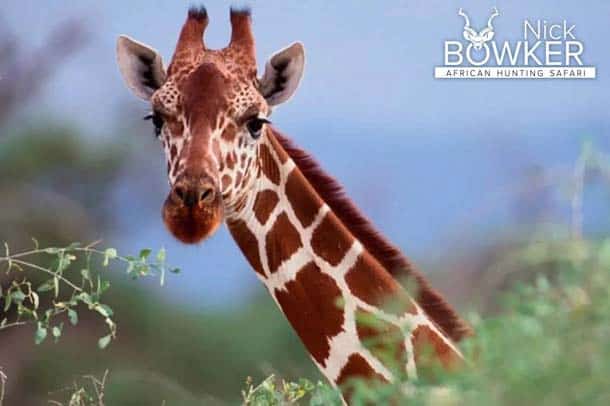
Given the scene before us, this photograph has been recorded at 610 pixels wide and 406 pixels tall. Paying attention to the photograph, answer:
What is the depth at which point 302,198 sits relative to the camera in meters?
3.96

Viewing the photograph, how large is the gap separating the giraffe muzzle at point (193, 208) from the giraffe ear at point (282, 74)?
0.53 meters

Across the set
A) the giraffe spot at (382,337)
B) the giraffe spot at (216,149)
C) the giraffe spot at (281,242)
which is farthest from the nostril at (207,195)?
the giraffe spot at (382,337)

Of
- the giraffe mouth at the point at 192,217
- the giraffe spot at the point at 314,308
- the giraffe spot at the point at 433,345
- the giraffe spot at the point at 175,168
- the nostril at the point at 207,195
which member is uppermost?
the giraffe spot at the point at 175,168

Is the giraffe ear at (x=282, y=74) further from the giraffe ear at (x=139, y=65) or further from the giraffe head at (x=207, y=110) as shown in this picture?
the giraffe ear at (x=139, y=65)

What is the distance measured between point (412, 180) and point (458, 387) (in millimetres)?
3665

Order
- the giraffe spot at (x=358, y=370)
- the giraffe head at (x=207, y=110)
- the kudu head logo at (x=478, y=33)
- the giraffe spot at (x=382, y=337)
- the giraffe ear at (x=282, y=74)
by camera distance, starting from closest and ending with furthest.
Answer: the giraffe spot at (x=382, y=337) → the giraffe spot at (x=358, y=370) → the giraffe head at (x=207, y=110) → the giraffe ear at (x=282, y=74) → the kudu head logo at (x=478, y=33)

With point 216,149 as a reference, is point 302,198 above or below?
below

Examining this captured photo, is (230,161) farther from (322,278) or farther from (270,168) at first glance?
(322,278)

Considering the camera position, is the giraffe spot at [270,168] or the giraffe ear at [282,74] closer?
the giraffe spot at [270,168]

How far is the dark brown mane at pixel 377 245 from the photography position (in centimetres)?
385

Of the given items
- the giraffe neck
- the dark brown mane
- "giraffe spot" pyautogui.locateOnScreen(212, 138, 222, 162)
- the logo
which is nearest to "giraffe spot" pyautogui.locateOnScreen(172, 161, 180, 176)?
"giraffe spot" pyautogui.locateOnScreen(212, 138, 222, 162)

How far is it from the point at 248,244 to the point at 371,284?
1.23ft

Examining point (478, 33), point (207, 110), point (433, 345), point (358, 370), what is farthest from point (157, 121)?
point (478, 33)

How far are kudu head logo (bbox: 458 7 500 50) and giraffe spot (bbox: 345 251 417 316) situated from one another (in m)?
1.74
